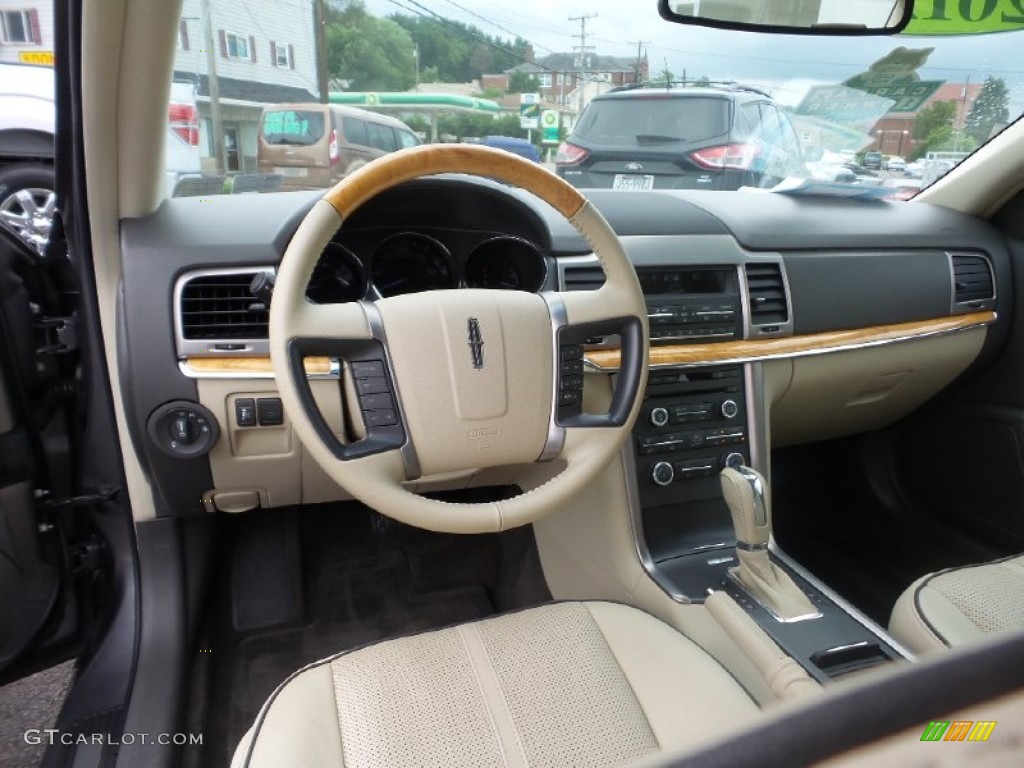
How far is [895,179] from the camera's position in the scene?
2572 mm

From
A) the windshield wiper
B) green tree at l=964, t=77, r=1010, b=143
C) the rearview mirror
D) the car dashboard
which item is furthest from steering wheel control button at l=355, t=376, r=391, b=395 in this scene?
green tree at l=964, t=77, r=1010, b=143

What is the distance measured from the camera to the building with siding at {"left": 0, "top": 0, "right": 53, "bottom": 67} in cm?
142

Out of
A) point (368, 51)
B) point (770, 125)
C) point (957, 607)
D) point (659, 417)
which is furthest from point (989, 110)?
point (368, 51)

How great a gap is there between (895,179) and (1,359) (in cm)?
259

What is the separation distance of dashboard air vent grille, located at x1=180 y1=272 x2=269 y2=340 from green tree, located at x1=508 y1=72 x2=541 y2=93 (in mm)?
863

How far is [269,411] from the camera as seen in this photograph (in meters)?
1.63

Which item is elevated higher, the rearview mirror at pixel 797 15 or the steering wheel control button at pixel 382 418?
the rearview mirror at pixel 797 15

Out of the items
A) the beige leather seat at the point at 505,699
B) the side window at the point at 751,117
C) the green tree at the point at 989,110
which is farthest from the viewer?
the side window at the point at 751,117

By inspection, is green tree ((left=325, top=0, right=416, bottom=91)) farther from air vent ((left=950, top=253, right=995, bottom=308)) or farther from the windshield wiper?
air vent ((left=950, top=253, right=995, bottom=308))

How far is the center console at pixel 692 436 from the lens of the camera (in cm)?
187

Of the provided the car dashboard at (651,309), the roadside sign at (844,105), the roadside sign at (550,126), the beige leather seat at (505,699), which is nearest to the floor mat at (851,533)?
the car dashboard at (651,309)

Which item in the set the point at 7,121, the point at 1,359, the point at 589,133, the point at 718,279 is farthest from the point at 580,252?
the point at 7,121

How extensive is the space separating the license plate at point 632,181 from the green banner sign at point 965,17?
828 mm

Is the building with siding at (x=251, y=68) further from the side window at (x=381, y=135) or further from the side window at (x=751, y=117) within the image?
the side window at (x=751, y=117)
